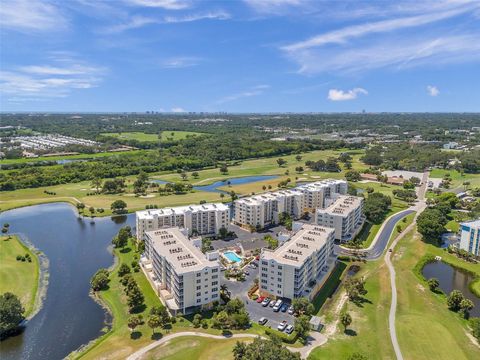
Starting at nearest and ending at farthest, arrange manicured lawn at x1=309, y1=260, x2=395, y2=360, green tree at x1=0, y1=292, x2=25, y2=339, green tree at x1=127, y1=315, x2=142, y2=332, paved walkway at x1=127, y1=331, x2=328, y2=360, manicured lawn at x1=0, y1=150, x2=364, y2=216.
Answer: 1. paved walkway at x1=127, y1=331, x2=328, y2=360
2. manicured lawn at x1=309, y1=260, x2=395, y2=360
3. green tree at x1=0, y1=292, x2=25, y2=339
4. green tree at x1=127, y1=315, x2=142, y2=332
5. manicured lawn at x1=0, y1=150, x2=364, y2=216

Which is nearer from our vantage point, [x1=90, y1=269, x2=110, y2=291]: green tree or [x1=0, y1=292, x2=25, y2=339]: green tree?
[x1=0, y1=292, x2=25, y2=339]: green tree

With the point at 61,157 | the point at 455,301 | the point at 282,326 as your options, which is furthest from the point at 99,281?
the point at 61,157

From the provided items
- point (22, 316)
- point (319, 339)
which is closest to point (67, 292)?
point (22, 316)

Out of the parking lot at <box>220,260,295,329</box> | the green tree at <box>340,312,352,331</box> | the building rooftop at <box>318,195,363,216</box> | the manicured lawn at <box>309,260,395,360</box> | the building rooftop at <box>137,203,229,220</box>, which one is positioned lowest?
the manicured lawn at <box>309,260,395,360</box>

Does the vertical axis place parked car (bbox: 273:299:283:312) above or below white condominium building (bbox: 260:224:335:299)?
below

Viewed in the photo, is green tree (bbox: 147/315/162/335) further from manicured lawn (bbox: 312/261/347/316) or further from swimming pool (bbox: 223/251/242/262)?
swimming pool (bbox: 223/251/242/262)

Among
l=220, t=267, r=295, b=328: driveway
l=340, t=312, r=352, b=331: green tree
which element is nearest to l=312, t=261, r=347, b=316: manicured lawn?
l=340, t=312, r=352, b=331: green tree

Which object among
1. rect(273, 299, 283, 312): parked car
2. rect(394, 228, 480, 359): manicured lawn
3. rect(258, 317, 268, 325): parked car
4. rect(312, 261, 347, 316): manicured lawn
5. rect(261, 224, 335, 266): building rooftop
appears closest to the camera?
rect(394, 228, 480, 359): manicured lawn

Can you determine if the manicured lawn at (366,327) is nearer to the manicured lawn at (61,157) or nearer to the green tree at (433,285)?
the green tree at (433,285)
